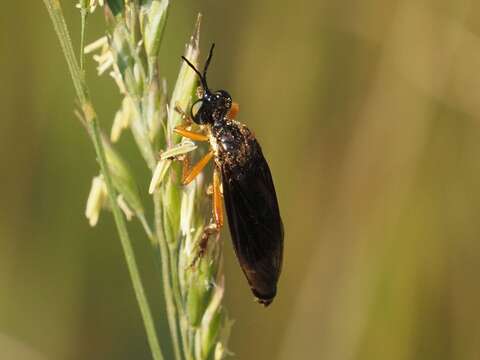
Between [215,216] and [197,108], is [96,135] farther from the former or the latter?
[197,108]

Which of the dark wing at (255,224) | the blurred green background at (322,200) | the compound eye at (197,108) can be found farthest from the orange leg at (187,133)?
the blurred green background at (322,200)

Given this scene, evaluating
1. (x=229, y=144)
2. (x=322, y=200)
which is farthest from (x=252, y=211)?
(x=322, y=200)

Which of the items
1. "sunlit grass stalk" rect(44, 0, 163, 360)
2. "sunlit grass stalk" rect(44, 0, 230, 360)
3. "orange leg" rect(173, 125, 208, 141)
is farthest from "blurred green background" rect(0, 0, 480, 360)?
"sunlit grass stalk" rect(44, 0, 163, 360)

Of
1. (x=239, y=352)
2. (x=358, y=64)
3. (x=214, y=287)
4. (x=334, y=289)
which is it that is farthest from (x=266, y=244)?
(x=358, y=64)

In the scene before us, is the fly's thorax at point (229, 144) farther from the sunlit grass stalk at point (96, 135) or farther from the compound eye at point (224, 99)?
the sunlit grass stalk at point (96, 135)

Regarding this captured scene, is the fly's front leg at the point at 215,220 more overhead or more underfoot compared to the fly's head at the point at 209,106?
more underfoot
